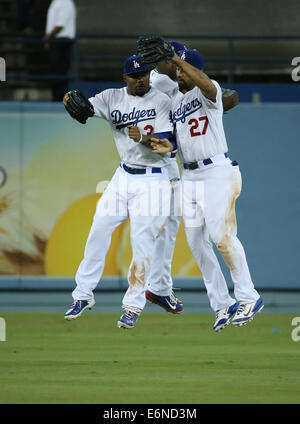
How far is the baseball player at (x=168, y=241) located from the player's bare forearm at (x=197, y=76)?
74cm

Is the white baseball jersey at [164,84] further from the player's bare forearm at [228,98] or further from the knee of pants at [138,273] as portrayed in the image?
the knee of pants at [138,273]

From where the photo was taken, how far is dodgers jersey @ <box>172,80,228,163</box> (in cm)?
916

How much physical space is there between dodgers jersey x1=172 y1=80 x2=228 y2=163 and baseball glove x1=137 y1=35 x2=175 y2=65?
2.70 ft

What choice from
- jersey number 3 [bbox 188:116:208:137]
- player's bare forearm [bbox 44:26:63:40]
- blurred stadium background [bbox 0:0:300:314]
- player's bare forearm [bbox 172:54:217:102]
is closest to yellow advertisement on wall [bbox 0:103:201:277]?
blurred stadium background [bbox 0:0:300:314]

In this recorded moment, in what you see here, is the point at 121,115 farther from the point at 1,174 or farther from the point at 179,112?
the point at 1,174

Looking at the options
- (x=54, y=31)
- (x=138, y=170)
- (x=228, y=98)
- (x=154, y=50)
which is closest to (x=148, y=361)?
(x=138, y=170)

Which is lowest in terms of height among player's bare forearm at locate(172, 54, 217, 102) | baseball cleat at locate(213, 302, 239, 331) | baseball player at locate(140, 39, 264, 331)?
baseball cleat at locate(213, 302, 239, 331)

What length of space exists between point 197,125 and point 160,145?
490mm

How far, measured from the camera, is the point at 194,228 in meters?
9.44

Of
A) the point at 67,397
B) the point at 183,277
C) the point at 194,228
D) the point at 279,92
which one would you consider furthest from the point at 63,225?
the point at 67,397

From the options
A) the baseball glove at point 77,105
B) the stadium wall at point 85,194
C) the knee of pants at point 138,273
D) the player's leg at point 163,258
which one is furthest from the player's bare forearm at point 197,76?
the stadium wall at point 85,194

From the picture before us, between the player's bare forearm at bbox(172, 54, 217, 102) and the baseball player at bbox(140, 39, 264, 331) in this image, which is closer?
the player's bare forearm at bbox(172, 54, 217, 102)

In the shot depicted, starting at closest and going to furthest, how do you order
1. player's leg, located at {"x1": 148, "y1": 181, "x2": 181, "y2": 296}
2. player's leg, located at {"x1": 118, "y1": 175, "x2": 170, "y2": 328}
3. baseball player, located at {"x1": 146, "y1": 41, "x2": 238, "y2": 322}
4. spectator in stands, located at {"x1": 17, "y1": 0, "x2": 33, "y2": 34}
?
player's leg, located at {"x1": 118, "y1": 175, "x2": 170, "y2": 328} → baseball player, located at {"x1": 146, "y1": 41, "x2": 238, "y2": 322} → player's leg, located at {"x1": 148, "y1": 181, "x2": 181, "y2": 296} → spectator in stands, located at {"x1": 17, "y1": 0, "x2": 33, "y2": 34}

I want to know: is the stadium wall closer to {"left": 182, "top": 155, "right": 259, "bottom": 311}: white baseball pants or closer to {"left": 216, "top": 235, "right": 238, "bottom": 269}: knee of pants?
{"left": 182, "top": 155, "right": 259, "bottom": 311}: white baseball pants
